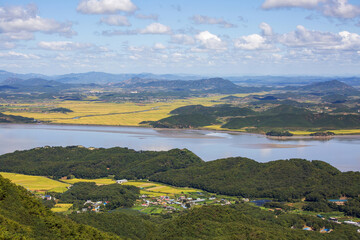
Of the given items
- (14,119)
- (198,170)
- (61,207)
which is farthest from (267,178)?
(14,119)

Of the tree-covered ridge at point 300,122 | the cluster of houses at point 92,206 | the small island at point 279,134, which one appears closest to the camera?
the cluster of houses at point 92,206

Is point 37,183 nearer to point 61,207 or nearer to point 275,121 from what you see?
point 61,207

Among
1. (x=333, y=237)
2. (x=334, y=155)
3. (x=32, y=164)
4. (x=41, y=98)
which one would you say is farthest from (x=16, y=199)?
(x=41, y=98)

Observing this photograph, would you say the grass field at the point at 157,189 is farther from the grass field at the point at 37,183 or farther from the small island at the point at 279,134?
the small island at the point at 279,134

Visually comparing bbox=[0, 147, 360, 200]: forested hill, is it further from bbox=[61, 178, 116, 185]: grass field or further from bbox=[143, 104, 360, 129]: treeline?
bbox=[143, 104, 360, 129]: treeline

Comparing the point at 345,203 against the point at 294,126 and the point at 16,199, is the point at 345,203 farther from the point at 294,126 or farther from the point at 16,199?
the point at 294,126

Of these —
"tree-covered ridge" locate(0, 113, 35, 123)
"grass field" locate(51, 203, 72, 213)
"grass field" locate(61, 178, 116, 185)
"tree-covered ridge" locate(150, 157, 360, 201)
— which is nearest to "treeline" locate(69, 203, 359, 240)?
"grass field" locate(51, 203, 72, 213)

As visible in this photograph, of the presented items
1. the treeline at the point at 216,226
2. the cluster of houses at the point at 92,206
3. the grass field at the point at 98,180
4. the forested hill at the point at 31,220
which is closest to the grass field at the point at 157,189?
the grass field at the point at 98,180
